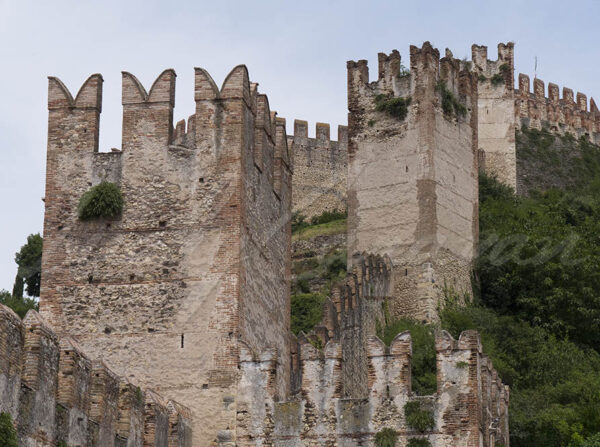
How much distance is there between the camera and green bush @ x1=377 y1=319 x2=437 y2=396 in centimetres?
3868

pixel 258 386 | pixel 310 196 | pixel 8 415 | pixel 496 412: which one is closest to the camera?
pixel 8 415

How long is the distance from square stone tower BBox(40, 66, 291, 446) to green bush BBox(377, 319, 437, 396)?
903 centimetres

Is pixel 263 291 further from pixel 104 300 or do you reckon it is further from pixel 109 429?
pixel 109 429

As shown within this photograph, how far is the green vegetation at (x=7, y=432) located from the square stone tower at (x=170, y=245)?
23.2ft

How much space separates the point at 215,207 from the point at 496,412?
7.26m

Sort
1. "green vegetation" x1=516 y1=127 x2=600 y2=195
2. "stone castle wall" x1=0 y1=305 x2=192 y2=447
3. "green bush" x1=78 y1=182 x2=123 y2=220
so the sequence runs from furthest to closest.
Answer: "green vegetation" x1=516 y1=127 x2=600 y2=195
"green bush" x1=78 y1=182 x2=123 y2=220
"stone castle wall" x1=0 y1=305 x2=192 y2=447

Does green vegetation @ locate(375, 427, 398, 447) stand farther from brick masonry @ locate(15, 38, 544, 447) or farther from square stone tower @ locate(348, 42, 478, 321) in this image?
square stone tower @ locate(348, 42, 478, 321)

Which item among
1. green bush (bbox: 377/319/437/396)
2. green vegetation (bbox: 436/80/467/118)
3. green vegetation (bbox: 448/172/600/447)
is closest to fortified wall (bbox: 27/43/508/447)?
green bush (bbox: 377/319/437/396)

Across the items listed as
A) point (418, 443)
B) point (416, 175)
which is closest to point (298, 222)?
point (416, 175)

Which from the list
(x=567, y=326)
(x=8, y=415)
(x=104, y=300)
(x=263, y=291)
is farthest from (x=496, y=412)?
(x=567, y=326)

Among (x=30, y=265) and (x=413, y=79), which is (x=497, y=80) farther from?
(x=30, y=265)

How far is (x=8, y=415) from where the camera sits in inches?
790

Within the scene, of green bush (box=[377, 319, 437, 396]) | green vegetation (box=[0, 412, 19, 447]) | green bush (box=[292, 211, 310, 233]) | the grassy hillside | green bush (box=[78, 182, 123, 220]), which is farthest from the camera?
green bush (box=[292, 211, 310, 233])

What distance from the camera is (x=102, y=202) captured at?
2839 cm
